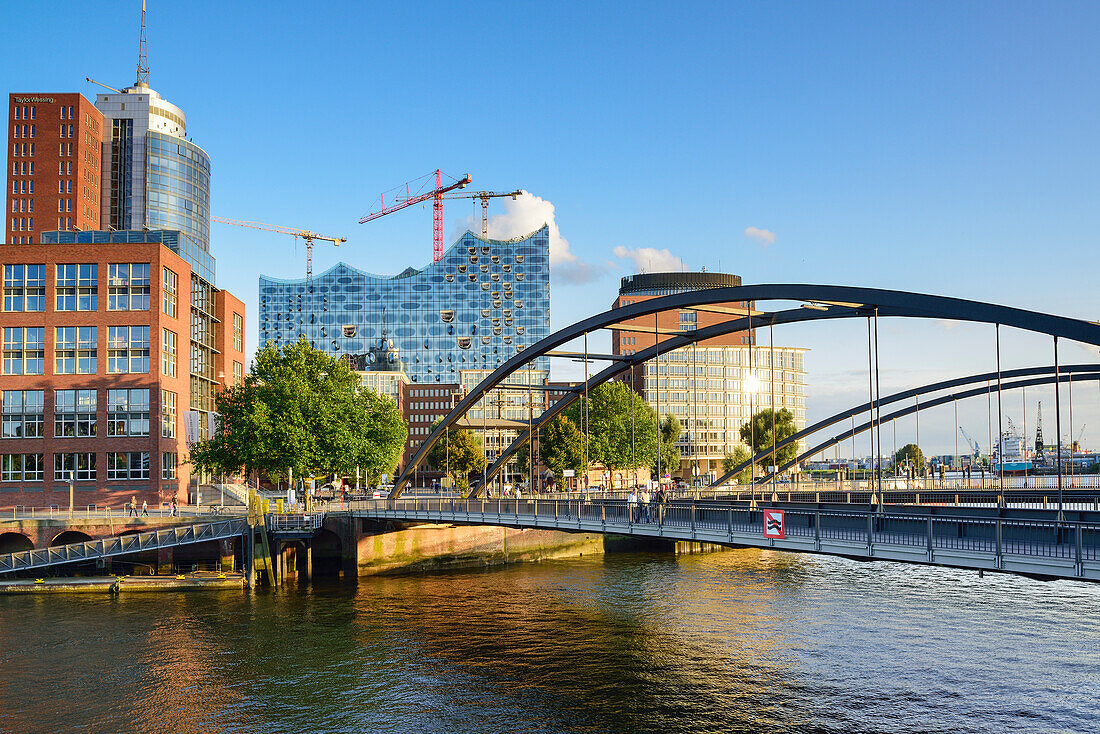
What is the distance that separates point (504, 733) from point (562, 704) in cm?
297

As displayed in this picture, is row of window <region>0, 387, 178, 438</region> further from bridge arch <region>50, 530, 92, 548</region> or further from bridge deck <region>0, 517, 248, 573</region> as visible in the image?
bridge deck <region>0, 517, 248, 573</region>

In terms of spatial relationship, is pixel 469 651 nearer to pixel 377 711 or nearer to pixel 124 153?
pixel 377 711

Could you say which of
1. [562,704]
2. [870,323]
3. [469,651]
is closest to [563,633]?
[469,651]

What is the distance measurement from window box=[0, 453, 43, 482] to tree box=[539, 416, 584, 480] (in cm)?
4739

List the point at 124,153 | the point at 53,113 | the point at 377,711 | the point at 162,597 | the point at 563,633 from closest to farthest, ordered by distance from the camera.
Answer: the point at 377,711, the point at 563,633, the point at 162,597, the point at 53,113, the point at 124,153

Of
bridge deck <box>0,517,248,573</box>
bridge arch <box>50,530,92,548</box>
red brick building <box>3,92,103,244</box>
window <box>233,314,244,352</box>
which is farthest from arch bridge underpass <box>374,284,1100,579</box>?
red brick building <box>3,92,103,244</box>

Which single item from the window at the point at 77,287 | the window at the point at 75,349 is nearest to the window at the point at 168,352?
the window at the point at 75,349

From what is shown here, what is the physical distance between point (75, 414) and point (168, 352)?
7.54 m

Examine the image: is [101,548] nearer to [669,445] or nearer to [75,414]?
[75,414]

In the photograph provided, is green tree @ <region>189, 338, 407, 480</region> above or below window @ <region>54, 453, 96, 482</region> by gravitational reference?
above

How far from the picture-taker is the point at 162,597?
46375 mm

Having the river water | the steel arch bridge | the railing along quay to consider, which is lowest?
the river water

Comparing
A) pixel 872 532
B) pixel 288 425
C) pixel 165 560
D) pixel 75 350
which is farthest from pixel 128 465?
pixel 872 532

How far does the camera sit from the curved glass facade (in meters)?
134
